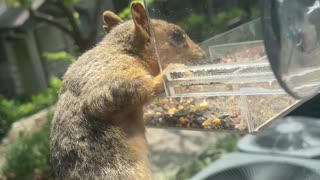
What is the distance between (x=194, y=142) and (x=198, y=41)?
4.22 metres

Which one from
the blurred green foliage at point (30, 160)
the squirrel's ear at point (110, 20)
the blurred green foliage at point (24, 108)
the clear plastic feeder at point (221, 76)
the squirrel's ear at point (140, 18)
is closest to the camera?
the clear plastic feeder at point (221, 76)

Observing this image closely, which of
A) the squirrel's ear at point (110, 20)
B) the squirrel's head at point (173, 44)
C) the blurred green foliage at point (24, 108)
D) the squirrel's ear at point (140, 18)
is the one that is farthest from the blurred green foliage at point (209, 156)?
the squirrel's head at point (173, 44)

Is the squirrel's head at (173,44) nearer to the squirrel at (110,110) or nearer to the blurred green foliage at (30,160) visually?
the squirrel at (110,110)

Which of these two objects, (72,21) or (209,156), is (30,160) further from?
(209,156)

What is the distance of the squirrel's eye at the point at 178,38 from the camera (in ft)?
7.00

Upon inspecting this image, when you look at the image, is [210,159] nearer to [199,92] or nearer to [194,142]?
[194,142]

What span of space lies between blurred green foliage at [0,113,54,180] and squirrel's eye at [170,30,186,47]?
11.3 ft

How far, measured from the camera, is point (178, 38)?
2.15 meters

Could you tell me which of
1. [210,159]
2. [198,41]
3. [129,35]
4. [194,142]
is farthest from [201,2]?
[194,142]

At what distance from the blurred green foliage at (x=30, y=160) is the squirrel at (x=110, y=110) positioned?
303 centimetres

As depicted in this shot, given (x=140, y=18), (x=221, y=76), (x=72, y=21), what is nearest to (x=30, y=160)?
(x=72, y=21)

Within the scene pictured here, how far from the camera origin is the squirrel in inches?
91.3

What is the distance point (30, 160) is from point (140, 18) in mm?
3346

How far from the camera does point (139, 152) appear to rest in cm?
243
